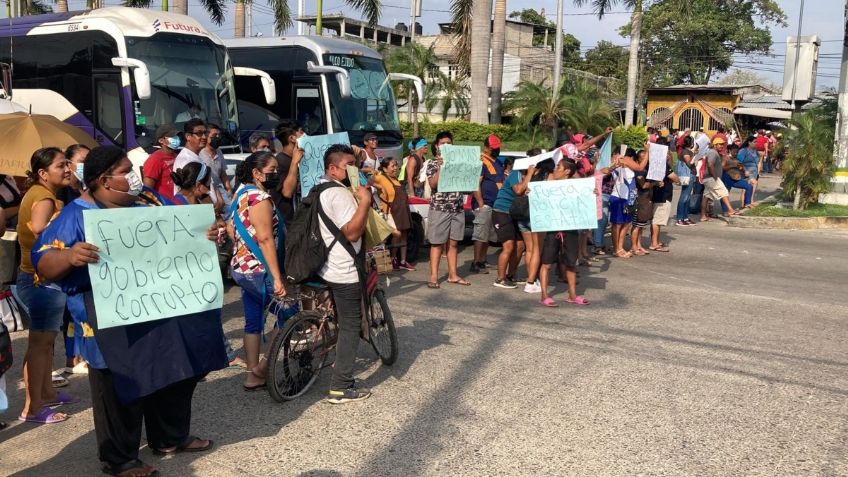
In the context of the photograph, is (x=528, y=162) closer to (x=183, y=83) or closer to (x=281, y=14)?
(x=183, y=83)

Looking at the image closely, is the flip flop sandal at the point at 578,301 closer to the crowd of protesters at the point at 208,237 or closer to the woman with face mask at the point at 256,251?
the crowd of protesters at the point at 208,237

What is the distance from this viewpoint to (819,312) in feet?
30.0

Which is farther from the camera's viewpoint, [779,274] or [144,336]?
[779,274]

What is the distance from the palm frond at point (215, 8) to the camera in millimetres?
31000

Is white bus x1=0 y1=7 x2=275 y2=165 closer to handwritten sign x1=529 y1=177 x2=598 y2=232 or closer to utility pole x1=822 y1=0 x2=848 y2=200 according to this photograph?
handwritten sign x1=529 y1=177 x2=598 y2=232

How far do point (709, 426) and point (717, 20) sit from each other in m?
62.9

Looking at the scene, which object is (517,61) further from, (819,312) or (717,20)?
(819,312)

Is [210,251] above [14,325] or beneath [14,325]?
above

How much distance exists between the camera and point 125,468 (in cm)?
450

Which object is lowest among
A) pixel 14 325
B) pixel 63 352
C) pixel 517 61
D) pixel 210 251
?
pixel 63 352

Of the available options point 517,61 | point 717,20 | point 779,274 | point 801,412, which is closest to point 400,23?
point 517,61

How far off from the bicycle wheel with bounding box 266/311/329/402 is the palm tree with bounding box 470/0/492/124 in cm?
2012

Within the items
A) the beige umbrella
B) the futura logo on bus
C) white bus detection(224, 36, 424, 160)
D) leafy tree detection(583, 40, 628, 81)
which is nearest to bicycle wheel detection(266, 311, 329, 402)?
the beige umbrella

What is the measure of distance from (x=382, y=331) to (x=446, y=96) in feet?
137
